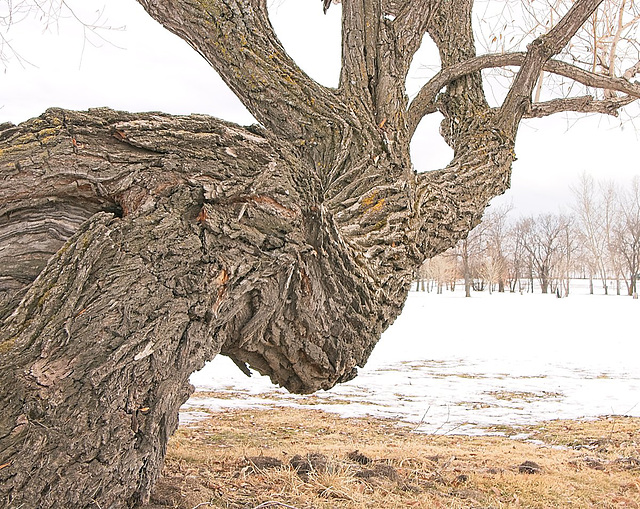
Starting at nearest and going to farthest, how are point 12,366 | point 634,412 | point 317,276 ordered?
point 12,366 < point 317,276 < point 634,412

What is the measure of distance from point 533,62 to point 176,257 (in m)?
3.50

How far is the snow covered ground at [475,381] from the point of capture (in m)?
7.07

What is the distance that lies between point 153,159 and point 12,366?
0.88m

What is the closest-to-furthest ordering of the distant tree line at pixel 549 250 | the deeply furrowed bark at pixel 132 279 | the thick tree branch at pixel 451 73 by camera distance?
the deeply furrowed bark at pixel 132 279 → the thick tree branch at pixel 451 73 → the distant tree line at pixel 549 250

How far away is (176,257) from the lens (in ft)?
6.63

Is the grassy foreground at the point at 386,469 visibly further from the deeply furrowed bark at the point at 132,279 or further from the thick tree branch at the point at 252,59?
the thick tree branch at the point at 252,59

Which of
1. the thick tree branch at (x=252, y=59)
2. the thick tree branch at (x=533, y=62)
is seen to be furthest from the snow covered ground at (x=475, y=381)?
the thick tree branch at (x=252, y=59)

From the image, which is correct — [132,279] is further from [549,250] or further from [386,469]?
[549,250]

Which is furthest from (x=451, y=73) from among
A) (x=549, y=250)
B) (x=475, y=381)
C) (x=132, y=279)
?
(x=549, y=250)

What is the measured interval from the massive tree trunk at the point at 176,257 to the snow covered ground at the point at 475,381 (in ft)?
11.7

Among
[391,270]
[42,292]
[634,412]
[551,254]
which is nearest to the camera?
[42,292]

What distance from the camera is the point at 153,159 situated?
2090mm

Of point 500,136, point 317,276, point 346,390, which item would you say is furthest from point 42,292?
point 346,390

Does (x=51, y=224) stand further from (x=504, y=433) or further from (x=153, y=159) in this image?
(x=504, y=433)
